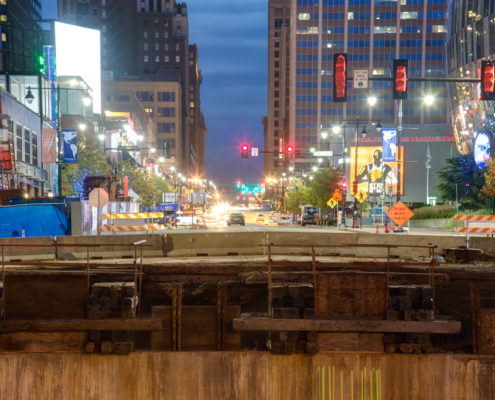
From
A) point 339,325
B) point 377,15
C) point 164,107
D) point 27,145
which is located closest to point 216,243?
point 339,325

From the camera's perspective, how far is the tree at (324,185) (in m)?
70.6

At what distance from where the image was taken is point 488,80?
17.4 metres

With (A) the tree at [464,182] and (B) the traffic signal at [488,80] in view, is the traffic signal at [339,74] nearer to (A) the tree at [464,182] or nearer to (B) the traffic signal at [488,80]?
(B) the traffic signal at [488,80]

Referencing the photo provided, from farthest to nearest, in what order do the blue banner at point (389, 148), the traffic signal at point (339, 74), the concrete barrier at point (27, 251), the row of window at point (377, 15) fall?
the row of window at point (377, 15) < the blue banner at point (389, 148) < the traffic signal at point (339, 74) < the concrete barrier at point (27, 251)

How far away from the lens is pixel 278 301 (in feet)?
31.6

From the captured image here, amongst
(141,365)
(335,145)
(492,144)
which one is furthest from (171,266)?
(335,145)

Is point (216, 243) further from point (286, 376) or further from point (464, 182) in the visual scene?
point (464, 182)

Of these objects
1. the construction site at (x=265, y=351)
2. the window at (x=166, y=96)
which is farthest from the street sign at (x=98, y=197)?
the window at (x=166, y=96)

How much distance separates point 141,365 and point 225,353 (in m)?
1.58

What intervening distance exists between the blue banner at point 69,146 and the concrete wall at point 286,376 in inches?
1462

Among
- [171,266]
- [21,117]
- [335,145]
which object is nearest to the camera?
[171,266]

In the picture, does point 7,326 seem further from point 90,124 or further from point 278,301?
point 90,124

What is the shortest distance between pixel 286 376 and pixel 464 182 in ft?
171

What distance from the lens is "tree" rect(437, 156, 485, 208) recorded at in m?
53.8
